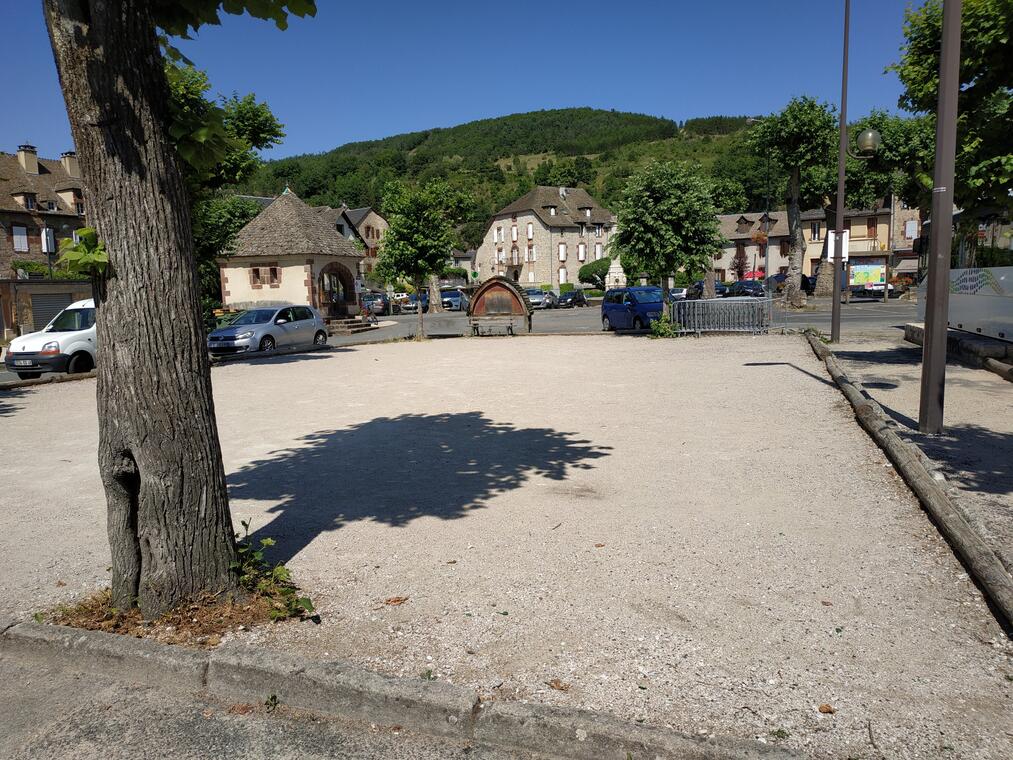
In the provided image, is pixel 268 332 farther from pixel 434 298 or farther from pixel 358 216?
pixel 358 216

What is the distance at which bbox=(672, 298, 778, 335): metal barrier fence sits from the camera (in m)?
24.6

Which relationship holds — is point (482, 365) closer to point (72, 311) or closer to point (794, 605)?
point (72, 311)

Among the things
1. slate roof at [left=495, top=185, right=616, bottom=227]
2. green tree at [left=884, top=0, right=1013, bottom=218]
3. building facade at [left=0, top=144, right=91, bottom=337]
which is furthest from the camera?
slate roof at [left=495, top=185, right=616, bottom=227]

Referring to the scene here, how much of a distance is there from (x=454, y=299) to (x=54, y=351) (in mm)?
42908

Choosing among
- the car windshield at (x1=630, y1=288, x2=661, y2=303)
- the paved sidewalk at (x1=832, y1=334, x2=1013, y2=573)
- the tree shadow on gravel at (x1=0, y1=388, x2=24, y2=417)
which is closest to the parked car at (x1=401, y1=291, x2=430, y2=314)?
the car windshield at (x1=630, y1=288, x2=661, y2=303)

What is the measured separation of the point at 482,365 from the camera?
713 inches

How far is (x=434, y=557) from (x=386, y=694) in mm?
1805

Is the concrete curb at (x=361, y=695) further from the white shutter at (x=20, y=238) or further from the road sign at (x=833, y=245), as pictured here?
the white shutter at (x=20, y=238)

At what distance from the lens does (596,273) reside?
258 ft

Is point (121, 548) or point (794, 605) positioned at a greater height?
point (121, 548)

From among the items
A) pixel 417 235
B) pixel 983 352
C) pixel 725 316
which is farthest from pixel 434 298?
pixel 983 352

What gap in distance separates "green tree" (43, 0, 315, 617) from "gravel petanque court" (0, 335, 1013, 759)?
2.15ft

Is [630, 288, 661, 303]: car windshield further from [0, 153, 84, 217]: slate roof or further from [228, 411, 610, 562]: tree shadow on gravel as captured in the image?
[0, 153, 84, 217]: slate roof

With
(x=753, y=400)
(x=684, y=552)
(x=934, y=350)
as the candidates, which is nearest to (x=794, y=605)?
(x=684, y=552)
